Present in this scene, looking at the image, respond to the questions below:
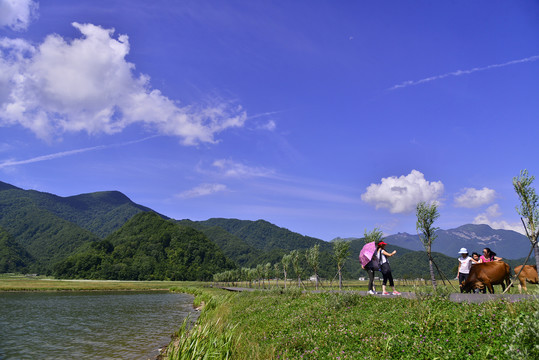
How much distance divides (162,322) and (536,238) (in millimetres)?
26145

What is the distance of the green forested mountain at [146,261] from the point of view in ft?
513

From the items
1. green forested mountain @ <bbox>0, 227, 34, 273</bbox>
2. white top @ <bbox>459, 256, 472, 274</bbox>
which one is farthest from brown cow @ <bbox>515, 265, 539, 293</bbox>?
green forested mountain @ <bbox>0, 227, 34, 273</bbox>

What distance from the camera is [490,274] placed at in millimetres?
16078

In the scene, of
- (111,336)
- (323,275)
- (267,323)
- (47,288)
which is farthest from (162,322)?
(323,275)

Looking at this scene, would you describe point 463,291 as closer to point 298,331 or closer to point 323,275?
point 298,331

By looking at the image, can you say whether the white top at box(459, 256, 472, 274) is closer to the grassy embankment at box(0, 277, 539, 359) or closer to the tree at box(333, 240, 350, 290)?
the grassy embankment at box(0, 277, 539, 359)

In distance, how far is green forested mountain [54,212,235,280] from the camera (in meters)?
156

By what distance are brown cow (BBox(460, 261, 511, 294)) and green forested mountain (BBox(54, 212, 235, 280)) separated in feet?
551

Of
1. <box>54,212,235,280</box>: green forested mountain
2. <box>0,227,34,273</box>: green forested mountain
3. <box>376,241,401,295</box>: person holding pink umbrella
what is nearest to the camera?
<box>376,241,401,295</box>: person holding pink umbrella

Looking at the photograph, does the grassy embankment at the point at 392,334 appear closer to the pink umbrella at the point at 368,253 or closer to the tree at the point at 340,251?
the pink umbrella at the point at 368,253

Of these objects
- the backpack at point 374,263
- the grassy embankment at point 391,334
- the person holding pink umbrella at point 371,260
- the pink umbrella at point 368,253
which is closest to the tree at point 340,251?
the person holding pink umbrella at point 371,260

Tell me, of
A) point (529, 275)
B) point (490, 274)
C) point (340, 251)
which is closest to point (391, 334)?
point (490, 274)

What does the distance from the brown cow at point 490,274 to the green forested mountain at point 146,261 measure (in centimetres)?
16786

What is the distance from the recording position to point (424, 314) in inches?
383
